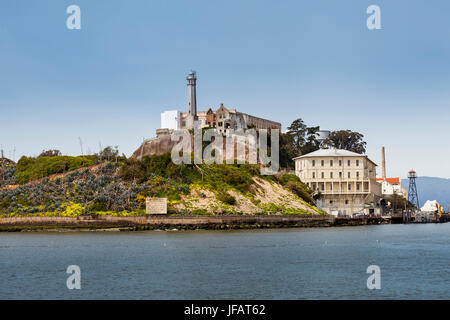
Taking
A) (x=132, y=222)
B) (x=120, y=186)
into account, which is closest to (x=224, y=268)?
(x=132, y=222)

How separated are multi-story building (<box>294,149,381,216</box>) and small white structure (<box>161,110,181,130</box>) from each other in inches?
1708

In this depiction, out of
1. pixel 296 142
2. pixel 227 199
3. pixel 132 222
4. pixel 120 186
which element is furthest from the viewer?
pixel 296 142

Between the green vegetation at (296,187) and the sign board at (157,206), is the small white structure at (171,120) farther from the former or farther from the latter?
the sign board at (157,206)

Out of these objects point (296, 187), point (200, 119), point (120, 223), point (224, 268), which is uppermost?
point (200, 119)

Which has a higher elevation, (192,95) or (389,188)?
(192,95)

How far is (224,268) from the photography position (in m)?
40.6

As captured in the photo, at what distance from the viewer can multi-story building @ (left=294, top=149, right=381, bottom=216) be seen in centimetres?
11206

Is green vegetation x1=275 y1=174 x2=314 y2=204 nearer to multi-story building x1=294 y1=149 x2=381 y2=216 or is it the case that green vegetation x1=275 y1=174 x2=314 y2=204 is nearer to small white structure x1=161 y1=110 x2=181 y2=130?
multi-story building x1=294 y1=149 x2=381 y2=216

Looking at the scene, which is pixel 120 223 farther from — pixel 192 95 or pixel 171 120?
pixel 192 95

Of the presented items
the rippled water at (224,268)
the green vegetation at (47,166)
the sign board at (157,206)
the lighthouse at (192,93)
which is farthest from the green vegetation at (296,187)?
the lighthouse at (192,93)

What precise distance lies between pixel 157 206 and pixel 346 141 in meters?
68.6
